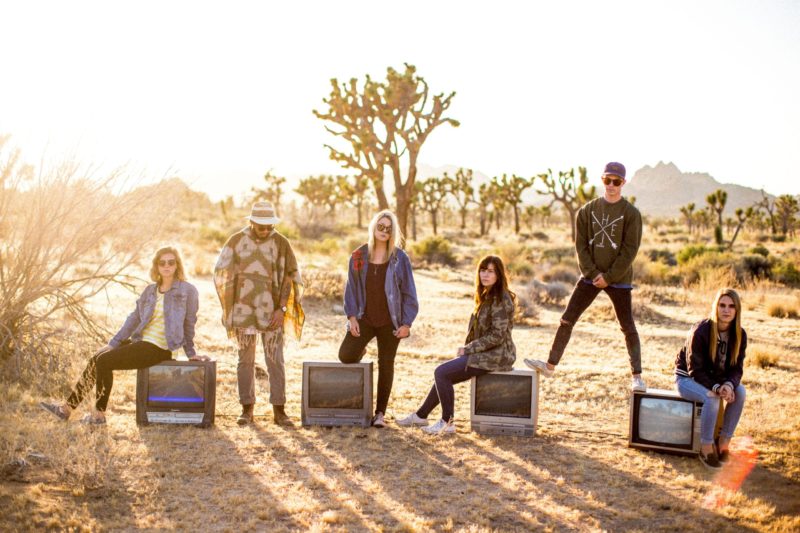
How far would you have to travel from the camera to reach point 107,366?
18.0 ft

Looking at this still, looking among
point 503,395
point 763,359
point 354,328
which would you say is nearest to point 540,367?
point 503,395

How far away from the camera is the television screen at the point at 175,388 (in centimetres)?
554

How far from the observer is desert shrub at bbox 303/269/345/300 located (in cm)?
1311

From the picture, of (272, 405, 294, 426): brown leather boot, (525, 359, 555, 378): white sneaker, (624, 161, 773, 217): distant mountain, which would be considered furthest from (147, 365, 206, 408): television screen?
(624, 161, 773, 217): distant mountain

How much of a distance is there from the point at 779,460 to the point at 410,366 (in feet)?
14.4

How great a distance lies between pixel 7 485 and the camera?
4.19 meters

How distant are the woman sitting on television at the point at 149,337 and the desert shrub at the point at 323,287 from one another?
23.6 ft

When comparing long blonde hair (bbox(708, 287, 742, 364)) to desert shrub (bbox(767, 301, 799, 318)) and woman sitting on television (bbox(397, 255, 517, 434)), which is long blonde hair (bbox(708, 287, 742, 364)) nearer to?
woman sitting on television (bbox(397, 255, 517, 434))

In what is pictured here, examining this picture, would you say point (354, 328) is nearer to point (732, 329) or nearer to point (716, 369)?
point (716, 369)

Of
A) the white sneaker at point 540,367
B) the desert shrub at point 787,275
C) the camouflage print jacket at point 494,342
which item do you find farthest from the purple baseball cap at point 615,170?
the desert shrub at point 787,275

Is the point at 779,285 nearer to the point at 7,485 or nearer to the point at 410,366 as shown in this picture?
the point at 410,366

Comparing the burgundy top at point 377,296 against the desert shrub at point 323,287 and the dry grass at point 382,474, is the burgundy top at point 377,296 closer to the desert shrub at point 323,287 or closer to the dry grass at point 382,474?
the dry grass at point 382,474

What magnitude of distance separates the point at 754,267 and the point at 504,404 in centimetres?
1599

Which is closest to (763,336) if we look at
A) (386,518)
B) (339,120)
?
(386,518)
